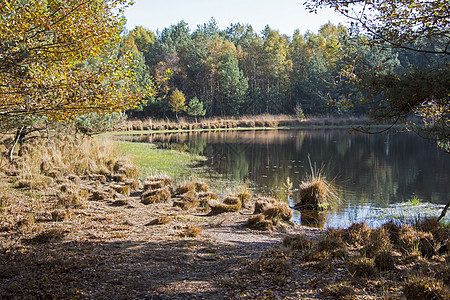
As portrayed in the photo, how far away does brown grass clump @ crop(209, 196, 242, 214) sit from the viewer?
9.70 meters

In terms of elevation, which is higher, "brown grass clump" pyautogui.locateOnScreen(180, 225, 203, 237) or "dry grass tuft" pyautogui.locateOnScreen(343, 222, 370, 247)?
"dry grass tuft" pyautogui.locateOnScreen(343, 222, 370, 247)

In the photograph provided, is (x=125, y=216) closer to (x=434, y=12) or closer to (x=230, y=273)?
(x=230, y=273)

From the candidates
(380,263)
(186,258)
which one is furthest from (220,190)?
(380,263)

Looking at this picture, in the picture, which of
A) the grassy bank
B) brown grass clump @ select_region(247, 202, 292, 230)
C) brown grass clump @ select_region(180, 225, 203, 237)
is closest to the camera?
brown grass clump @ select_region(180, 225, 203, 237)

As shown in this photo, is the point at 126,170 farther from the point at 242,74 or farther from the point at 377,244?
the point at 242,74

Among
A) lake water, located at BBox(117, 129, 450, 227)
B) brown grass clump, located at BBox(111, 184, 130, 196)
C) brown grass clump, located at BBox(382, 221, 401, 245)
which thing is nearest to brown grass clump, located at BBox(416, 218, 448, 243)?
brown grass clump, located at BBox(382, 221, 401, 245)

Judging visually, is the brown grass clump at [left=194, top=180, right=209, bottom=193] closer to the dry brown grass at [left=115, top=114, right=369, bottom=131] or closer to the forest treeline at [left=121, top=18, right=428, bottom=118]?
the dry brown grass at [left=115, top=114, right=369, bottom=131]

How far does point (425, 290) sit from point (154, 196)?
25.9 feet

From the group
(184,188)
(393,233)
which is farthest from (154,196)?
(393,233)

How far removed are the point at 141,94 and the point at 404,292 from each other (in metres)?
5.61

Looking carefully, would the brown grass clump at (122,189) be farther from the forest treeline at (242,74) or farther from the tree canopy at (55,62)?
the forest treeline at (242,74)

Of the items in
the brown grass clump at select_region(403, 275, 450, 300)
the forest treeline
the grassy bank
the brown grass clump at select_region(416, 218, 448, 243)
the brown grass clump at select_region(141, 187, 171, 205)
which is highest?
the forest treeline

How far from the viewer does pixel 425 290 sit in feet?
12.2

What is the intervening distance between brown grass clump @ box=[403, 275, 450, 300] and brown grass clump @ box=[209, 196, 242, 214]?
6170 mm
